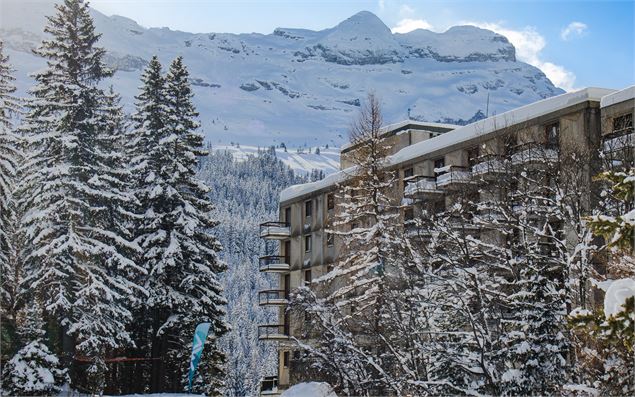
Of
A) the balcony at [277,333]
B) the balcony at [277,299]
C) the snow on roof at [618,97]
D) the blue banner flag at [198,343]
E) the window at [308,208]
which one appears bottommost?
the blue banner flag at [198,343]

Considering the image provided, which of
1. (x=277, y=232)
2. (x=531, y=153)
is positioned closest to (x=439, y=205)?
(x=531, y=153)

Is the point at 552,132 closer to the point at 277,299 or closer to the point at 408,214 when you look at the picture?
the point at 408,214

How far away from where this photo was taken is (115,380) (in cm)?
4297

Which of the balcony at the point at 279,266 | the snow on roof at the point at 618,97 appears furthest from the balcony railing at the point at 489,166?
the balcony at the point at 279,266

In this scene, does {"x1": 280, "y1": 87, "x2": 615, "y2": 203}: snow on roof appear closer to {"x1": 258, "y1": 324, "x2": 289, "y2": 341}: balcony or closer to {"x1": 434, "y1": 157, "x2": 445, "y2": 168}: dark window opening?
{"x1": 434, "y1": 157, "x2": 445, "y2": 168}: dark window opening

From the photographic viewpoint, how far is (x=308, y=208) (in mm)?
58844

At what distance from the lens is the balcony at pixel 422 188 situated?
4541cm

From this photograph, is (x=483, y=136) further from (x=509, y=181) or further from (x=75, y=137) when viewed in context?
(x=75, y=137)

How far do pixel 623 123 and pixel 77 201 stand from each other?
22590 millimetres

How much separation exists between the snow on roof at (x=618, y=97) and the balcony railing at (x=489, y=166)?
5.08 m

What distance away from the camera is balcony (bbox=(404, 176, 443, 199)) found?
45.4m

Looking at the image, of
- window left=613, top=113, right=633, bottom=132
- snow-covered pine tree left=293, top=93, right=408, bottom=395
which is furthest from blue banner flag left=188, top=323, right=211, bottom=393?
window left=613, top=113, right=633, bottom=132

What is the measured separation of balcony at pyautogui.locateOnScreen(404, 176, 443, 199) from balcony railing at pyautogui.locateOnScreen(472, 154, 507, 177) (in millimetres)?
4012

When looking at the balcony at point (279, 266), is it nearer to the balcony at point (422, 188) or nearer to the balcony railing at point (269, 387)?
the balcony railing at point (269, 387)
